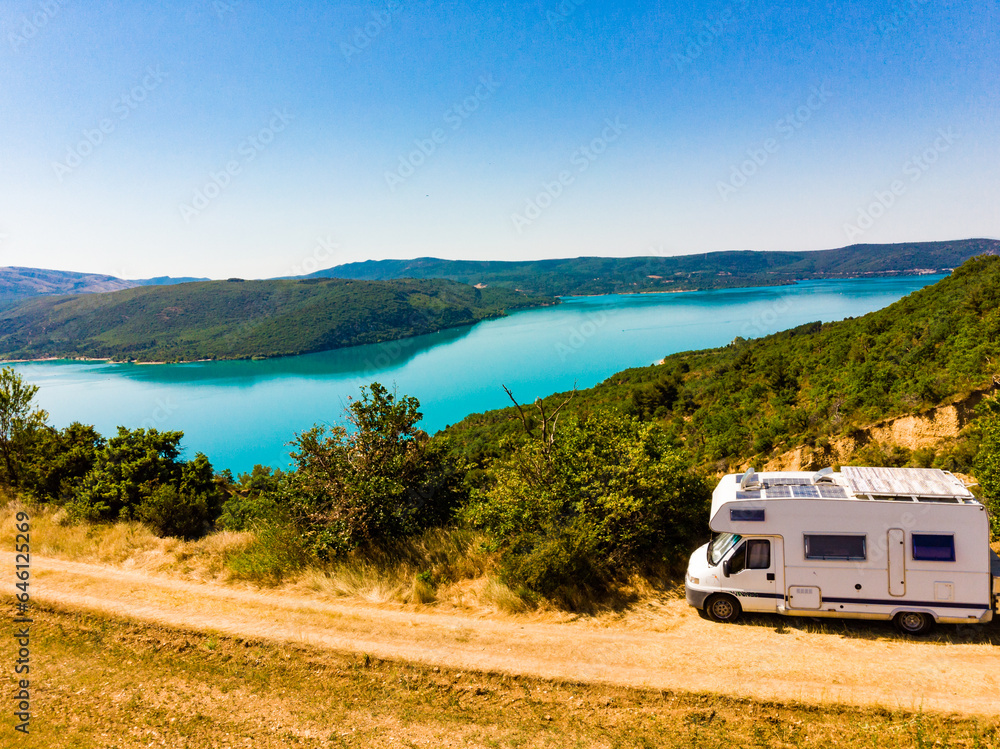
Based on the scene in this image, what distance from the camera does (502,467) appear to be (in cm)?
915

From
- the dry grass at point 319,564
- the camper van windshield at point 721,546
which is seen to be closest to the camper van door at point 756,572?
the camper van windshield at point 721,546

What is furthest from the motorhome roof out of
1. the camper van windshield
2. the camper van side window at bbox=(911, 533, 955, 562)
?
the camper van windshield

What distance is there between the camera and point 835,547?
21.1 feet

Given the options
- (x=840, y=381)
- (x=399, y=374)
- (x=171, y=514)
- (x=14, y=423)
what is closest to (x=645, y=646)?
(x=171, y=514)

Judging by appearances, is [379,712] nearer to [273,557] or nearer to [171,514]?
[273,557]

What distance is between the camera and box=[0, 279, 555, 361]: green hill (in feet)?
482

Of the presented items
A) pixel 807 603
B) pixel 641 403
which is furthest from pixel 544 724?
pixel 641 403

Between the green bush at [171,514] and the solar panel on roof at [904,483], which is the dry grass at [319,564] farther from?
the solar panel on roof at [904,483]

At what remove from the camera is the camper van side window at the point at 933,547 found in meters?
6.06

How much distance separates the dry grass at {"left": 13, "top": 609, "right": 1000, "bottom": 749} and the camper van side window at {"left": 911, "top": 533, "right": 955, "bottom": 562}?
1.84m

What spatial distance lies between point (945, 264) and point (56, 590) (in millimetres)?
265781

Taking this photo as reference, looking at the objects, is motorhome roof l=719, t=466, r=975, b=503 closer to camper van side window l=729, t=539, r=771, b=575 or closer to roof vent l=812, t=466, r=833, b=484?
roof vent l=812, t=466, r=833, b=484

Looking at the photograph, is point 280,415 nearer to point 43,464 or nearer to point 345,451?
point 43,464

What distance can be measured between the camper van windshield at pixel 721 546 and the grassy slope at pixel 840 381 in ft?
42.3
